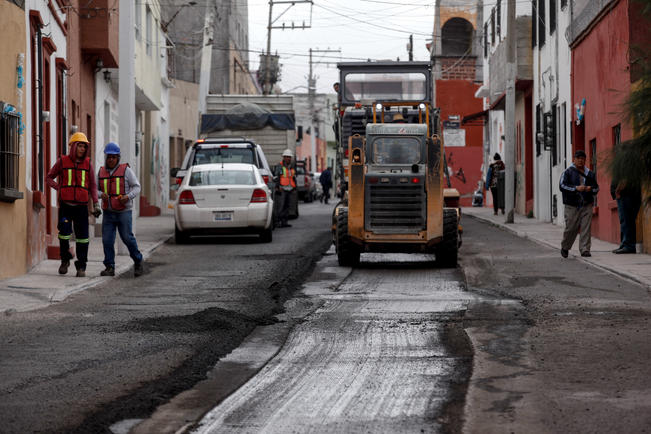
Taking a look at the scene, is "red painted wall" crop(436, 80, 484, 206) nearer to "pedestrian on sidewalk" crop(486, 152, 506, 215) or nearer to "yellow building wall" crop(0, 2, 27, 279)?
"pedestrian on sidewalk" crop(486, 152, 506, 215)

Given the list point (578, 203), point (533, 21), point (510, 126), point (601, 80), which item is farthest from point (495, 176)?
point (578, 203)

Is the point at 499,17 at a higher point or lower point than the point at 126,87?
higher

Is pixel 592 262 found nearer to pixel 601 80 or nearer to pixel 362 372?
pixel 601 80

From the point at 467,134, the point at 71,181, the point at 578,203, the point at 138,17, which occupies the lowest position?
the point at 578,203

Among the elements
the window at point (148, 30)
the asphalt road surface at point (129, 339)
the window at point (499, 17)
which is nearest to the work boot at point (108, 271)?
the asphalt road surface at point (129, 339)

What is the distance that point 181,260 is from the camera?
19656mm

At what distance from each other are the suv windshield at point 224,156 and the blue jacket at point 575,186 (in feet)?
28.5

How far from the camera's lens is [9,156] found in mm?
15867

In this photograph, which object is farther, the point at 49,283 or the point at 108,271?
the point at 108,271

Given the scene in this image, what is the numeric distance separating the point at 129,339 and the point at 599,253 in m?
12.4

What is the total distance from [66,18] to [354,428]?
1822 cm

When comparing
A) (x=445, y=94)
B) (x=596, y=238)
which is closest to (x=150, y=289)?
(x=596, y=238)

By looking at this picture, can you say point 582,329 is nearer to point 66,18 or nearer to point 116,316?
point 116,316

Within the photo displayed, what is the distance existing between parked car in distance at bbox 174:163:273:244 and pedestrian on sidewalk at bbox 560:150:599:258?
633 centimetres
